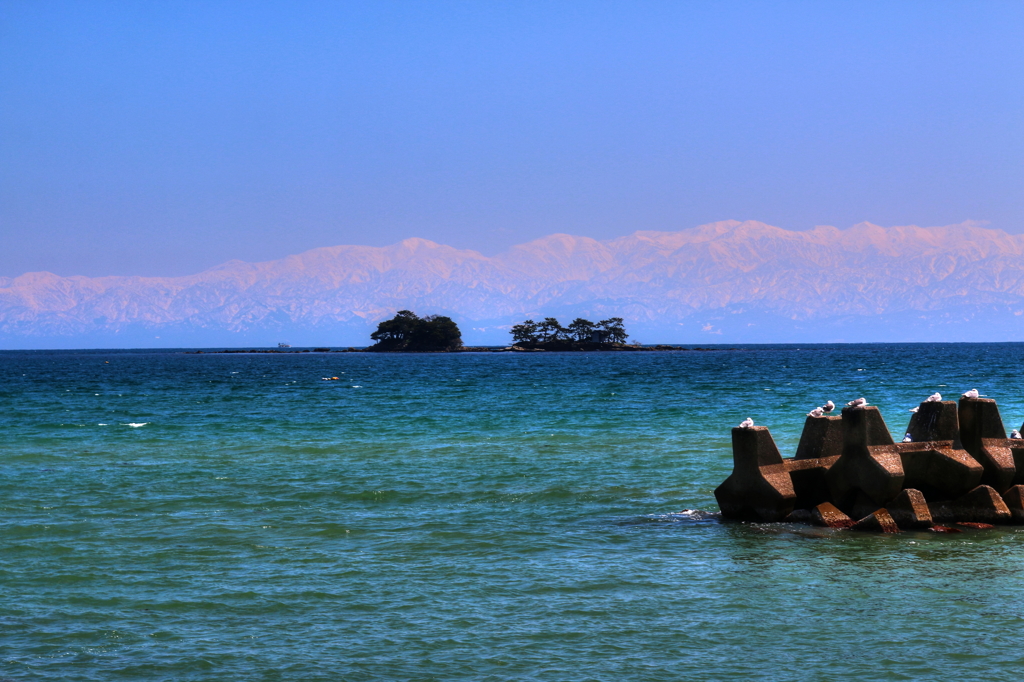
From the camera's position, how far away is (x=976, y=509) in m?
16.5

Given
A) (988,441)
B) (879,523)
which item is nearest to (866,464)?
(879,523)

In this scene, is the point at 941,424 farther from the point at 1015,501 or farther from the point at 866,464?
the point at 866,464

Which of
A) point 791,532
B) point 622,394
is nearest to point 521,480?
point 791,532

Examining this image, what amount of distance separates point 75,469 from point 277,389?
5032 centimetres

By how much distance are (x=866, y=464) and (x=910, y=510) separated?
1.00 m

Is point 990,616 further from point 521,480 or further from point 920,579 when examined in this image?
point 521,480

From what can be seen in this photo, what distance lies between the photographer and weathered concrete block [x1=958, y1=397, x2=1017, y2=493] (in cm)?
1681

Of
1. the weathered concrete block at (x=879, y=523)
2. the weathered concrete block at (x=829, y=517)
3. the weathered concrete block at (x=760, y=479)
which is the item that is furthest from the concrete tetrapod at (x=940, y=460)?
the weathered concrete block at (x=760, y=479)

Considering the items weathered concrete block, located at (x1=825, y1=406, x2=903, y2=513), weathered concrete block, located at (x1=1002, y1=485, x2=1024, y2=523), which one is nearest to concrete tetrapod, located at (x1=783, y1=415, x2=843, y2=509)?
weathered concrete block, located at (x1=825, y1=406, x2=903, y2=513)

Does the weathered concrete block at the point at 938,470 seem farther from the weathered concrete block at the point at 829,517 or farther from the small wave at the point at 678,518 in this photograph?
the small wave at the point at 678,518

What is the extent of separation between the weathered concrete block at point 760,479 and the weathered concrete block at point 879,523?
4.24 feet

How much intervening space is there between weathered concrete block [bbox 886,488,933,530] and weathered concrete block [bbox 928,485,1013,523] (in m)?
0.63

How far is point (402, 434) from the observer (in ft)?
121

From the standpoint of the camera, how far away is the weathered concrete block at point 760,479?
16438mm
